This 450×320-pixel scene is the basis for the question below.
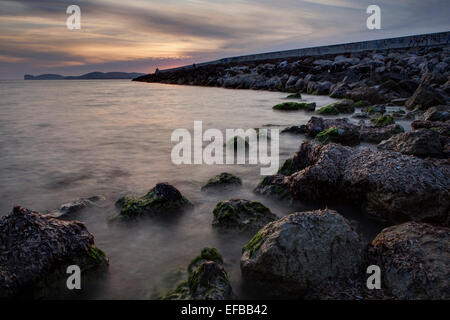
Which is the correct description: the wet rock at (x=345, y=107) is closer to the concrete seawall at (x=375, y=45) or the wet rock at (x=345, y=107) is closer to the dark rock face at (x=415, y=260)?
the dark rock face at (x=415, y=260)

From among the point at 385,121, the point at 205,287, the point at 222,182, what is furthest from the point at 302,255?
the point at 385,121

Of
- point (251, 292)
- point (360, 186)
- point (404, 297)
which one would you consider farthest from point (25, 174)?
point (404, 297)

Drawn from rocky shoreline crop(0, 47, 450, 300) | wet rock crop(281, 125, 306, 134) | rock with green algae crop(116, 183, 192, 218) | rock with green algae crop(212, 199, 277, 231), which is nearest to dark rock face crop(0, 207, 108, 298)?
rocky shoreline crop(0, 47, 450, 300)

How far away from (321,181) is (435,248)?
1.60 metres

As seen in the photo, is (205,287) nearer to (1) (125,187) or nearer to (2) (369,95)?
(1) (125,187)

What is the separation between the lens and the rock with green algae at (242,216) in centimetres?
331

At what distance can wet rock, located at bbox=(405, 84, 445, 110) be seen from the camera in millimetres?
10508

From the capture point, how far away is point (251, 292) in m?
2.50

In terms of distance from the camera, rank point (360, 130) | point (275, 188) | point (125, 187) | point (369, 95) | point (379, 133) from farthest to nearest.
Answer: point (369, 95) < point (360, 130) < point (379, 133) < point (125, 187) < point (275, 188)

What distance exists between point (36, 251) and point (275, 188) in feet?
9.49

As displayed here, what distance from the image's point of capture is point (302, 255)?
241cm

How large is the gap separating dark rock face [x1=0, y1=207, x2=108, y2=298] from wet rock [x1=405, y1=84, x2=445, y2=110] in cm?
1190

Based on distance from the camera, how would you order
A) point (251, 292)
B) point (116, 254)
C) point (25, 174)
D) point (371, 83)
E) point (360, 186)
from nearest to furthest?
point (251, 292), point (116, 254), point (360, 186), point (25, 174), point (371, 83)
